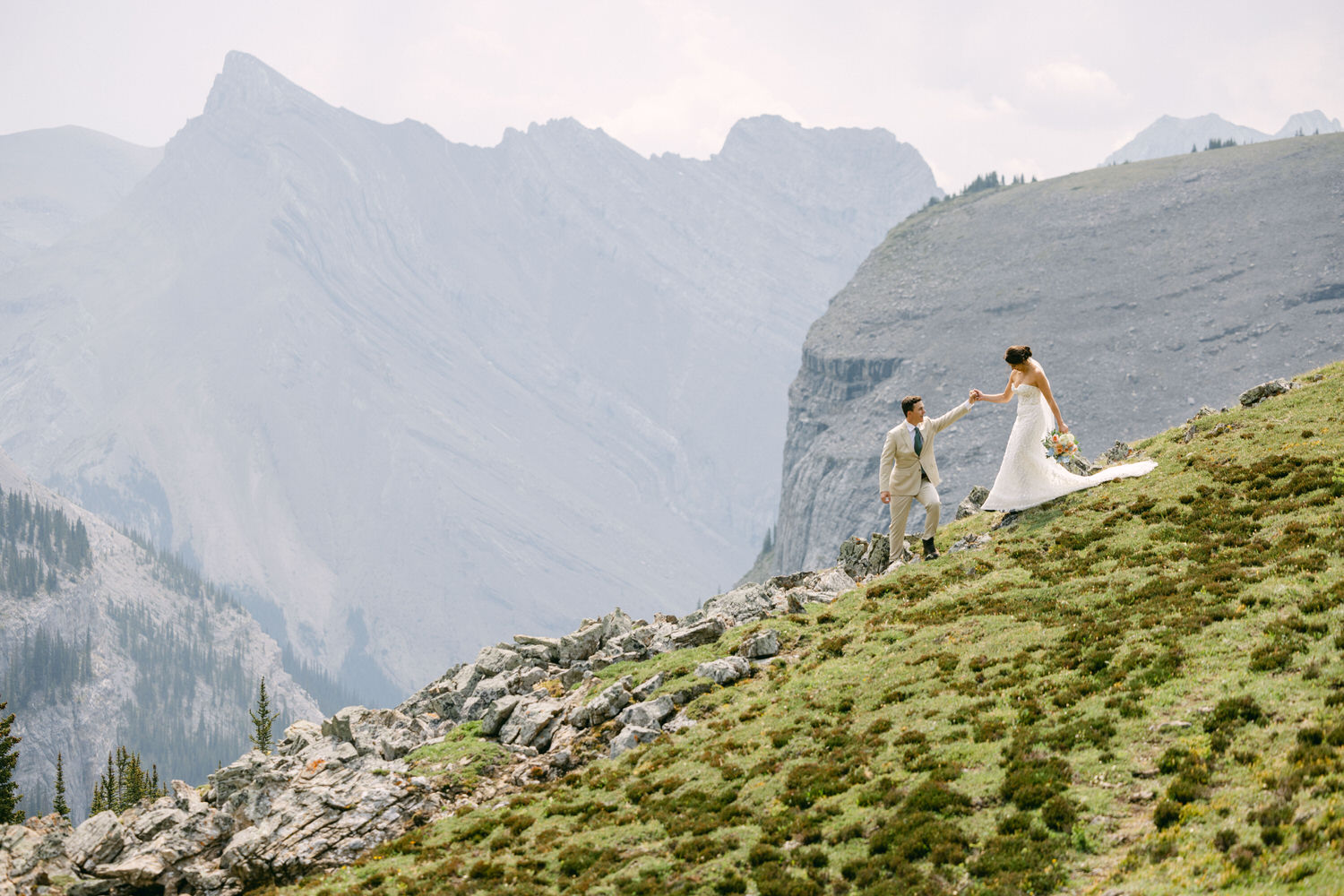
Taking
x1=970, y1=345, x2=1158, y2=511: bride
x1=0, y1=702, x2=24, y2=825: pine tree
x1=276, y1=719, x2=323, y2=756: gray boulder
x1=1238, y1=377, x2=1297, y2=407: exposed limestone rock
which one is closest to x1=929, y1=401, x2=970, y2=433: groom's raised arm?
x1=970, y1=345, x2=1158, y2=511: bride

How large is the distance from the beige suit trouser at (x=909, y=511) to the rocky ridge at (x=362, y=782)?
2.78 meters

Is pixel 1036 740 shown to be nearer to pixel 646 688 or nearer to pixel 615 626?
pixel 646 688

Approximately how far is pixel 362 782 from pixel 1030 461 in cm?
2568

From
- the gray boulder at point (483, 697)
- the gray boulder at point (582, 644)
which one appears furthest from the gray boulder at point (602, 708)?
the gray boulder at point (582, 644)

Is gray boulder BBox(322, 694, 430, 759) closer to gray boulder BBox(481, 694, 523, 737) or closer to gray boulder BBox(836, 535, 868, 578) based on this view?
gray boulder BBox(481, 694, 523, 737)

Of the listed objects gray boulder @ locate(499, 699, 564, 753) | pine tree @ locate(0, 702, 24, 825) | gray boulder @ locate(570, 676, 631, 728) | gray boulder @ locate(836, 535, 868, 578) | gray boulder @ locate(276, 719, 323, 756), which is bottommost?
pine tree @ locate(0, 702, 24, 825)

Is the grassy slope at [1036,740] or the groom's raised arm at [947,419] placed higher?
the groom's raised arm at [947,419]

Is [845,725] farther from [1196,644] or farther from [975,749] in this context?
[1196,644]

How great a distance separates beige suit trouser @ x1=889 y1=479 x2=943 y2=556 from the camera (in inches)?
1258

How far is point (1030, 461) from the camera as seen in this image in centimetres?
3262

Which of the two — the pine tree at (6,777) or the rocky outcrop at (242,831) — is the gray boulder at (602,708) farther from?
the pine tree at (6,777)

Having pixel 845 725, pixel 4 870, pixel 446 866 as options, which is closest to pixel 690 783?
pixel 845 725

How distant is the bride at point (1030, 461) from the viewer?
31297 mm

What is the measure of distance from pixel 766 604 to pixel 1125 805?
22188 mm
